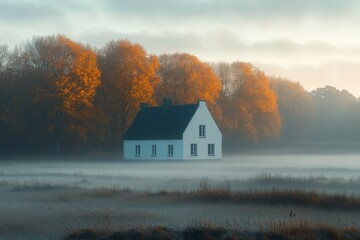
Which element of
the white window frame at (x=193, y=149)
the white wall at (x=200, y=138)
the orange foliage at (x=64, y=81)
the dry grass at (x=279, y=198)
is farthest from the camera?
the orange foliage at (x=64, y=81)

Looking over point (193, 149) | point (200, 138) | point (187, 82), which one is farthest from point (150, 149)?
point (187, 82)

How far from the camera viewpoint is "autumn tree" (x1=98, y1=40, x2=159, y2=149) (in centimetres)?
8644

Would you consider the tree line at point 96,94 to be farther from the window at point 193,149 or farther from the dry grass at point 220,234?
the dry grass at point 220,234

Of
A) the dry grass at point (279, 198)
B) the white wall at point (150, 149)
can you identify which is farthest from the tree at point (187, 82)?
the dry grass at point (279, 198)

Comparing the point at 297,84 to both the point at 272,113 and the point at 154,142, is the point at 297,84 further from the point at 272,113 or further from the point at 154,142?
the point at 154,142

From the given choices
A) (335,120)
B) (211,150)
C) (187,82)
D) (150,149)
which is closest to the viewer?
(150,149)

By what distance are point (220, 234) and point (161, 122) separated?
63.5m

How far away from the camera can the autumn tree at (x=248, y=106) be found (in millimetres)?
102188

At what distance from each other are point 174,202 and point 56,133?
59.7 m

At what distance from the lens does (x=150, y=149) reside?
79875 millimetres

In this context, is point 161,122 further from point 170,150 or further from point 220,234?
point 220,234

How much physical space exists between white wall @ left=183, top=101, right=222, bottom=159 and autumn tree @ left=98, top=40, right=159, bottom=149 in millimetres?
10926

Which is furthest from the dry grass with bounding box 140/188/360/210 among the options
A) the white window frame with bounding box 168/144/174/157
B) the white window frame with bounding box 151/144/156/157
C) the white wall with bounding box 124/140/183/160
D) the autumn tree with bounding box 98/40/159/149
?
the autumn tree with bounding box 98/40/159/149

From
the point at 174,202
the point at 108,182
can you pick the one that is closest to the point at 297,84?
the point at 108,182
